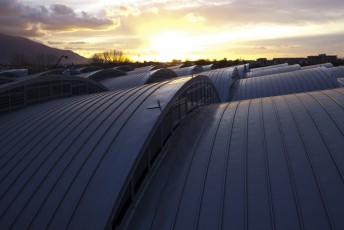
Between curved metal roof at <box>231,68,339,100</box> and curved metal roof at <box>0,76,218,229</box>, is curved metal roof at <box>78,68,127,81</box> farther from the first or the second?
curved metal roof at <box>0,76,218,229</box>

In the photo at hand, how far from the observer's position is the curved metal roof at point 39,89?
20.7 m

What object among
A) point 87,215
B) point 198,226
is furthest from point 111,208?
point 198,226

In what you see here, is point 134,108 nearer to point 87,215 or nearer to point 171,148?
point 171,148

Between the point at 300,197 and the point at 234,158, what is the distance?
9.42 feet

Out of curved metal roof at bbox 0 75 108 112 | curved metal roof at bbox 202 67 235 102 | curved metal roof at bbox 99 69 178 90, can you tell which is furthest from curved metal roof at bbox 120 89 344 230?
curved metal roof at bbox 99 69 178 90

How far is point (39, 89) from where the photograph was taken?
22797 mm

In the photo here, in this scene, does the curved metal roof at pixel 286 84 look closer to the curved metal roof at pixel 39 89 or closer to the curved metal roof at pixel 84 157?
the curved metal roof at pixel 39 89

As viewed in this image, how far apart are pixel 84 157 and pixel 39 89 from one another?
44.2 feet

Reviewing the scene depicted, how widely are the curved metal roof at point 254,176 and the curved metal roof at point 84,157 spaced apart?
1.04 meters

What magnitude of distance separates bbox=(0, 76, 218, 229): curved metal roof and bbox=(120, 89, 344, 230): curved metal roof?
104 cm

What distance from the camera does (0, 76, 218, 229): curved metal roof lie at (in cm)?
941

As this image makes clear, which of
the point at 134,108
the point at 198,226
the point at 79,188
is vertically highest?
the point at 134,108

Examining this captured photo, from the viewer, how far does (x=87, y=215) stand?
29.4 feet

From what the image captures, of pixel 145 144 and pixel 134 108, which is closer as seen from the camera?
pixel 145 144
